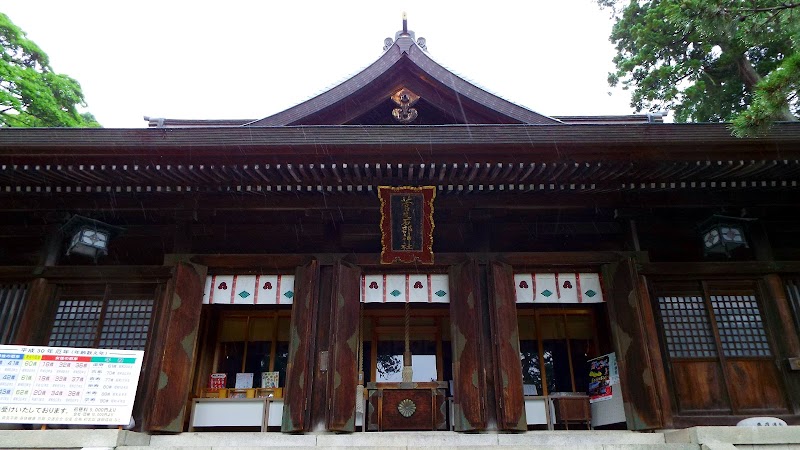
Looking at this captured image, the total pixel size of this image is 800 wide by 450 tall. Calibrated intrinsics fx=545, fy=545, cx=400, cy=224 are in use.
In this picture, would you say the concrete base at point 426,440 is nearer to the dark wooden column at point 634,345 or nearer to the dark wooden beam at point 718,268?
the dark wooden column at point 634,345

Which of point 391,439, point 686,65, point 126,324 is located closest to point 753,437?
point 391,439

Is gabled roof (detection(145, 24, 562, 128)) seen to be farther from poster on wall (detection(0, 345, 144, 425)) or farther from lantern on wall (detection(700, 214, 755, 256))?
poster on wall (detection(0, 345, 144, 425))

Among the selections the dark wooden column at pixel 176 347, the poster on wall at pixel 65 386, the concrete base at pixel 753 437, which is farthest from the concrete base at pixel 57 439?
the concrete base at pixel 753 437

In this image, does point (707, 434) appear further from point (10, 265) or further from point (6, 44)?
point (6, 44)

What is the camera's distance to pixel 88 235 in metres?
8.07

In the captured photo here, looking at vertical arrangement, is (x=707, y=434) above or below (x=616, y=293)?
below

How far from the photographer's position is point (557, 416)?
9508 mm

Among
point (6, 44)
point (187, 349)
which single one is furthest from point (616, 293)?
point (6, 44)

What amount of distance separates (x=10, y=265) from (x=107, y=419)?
3909mm

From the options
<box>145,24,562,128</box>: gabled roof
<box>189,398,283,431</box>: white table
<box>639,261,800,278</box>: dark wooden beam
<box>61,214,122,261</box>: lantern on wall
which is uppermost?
<box>145,24,562,128</box>: gabled roof

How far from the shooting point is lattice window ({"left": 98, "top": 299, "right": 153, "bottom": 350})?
26.7 ft

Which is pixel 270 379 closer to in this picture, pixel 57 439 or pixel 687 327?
pixel 57 439

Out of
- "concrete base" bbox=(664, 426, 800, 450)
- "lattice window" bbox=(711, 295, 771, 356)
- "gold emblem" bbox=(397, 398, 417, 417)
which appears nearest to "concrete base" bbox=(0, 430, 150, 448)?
"gold emblem" bbox=(397, 398, 417, 417)

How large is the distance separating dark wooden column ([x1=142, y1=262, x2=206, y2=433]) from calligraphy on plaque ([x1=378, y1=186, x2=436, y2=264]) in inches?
114
